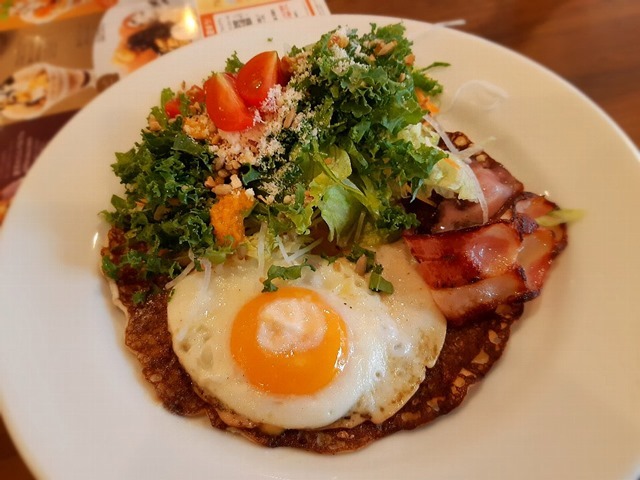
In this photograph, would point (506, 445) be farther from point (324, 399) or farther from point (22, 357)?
point (22, 357)

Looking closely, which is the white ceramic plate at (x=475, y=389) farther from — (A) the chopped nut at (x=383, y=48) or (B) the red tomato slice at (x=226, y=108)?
(B) the red tomato slice at (x=226, y=108)

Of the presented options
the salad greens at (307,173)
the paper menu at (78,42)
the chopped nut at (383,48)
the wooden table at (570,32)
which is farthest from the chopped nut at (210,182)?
the wooden table at (570,32)

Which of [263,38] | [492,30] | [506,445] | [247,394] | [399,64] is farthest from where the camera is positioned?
[492,30]

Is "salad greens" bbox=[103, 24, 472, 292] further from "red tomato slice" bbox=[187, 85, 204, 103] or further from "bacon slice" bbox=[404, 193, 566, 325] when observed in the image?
"bacon slice" bbox=[404, 193, 566, 325]

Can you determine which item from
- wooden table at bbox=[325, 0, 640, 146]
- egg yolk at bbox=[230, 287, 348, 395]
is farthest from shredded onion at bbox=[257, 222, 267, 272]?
wooden table at bbox=[325, 0, 640, 146]

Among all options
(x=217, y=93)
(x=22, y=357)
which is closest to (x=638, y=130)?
(x=217, y=93)

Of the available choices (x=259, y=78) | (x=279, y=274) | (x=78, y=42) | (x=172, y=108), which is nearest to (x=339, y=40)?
(x=259, y=78)

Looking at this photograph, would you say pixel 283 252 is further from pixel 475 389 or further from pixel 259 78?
pixel 475 389
